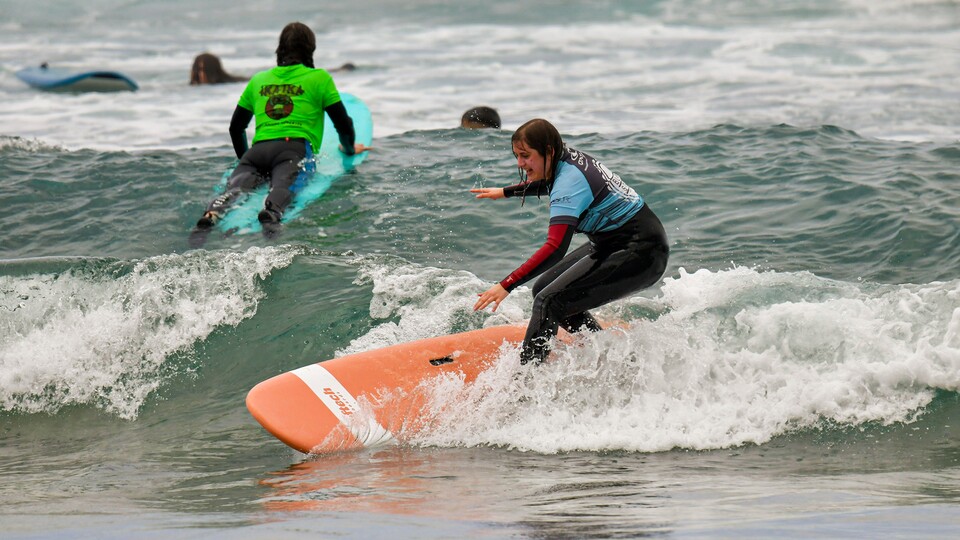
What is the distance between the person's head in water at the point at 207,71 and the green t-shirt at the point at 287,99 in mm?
8756

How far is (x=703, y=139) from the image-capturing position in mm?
10492

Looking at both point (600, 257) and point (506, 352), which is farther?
point (506, 352)

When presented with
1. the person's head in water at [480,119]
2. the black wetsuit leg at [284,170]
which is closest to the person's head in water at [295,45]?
the black wetsuit leg at [284,170]

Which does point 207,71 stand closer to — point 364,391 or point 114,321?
point 114,321

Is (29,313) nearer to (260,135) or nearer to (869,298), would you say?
(260,135)

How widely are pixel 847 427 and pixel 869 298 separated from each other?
4.31 feet

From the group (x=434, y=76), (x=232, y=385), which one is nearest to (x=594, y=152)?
(x=232, y=385)

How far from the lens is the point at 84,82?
16.4 metres

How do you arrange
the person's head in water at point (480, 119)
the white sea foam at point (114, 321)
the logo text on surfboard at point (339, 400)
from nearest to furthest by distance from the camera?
the logo text on surfboard at point (339, 400) < the white sea foam at point (114, 321) < the person's head in water at point (480, 119)

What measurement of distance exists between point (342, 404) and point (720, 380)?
1.97m

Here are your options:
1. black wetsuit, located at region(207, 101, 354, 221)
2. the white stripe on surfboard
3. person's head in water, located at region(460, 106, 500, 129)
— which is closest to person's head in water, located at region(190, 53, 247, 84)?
person's head in water, located at region(460, 106, 500, 129)

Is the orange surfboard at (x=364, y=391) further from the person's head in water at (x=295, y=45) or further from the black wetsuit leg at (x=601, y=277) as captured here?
the person's head in water at (x=295, y=45)

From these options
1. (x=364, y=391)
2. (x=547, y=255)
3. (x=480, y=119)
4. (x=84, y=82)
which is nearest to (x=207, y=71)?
(x=84, y=82)

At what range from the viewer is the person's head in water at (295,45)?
27.1 feet
